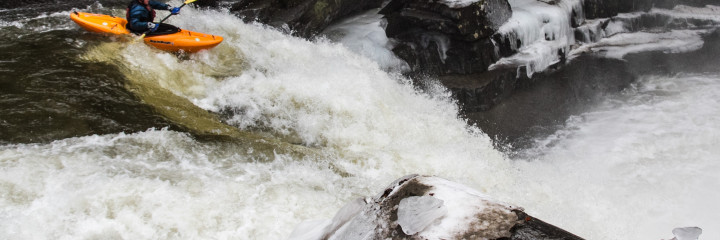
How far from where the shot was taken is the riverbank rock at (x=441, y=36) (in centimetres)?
767

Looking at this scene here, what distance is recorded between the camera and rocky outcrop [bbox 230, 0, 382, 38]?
750 cm

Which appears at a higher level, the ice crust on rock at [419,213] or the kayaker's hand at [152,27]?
the kayaker's hand at [152,27]

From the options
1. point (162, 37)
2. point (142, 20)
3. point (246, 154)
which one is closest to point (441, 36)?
point (162, 37)

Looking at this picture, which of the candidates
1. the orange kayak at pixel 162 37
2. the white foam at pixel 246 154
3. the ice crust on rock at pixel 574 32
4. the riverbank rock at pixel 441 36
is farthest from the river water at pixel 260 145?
the ice crust on rock at pixel 574 32

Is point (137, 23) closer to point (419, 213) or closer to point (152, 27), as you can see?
point (152, 27)

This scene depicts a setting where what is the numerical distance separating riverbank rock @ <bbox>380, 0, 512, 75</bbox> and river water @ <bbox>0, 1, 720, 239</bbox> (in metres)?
0.51

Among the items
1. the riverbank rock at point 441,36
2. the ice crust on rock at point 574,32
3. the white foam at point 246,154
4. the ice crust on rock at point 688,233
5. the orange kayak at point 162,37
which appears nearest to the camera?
the ice crust on rock at point 688,233

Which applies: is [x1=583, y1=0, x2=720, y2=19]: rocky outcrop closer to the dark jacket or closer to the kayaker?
the kayaker

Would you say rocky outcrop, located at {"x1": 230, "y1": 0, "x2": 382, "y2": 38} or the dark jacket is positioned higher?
the dark jacket

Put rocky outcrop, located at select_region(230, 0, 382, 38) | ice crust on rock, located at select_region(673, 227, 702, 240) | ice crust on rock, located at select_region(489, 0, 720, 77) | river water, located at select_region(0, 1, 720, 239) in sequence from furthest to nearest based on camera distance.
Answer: ice crust on rock, located at select_region(489, 0, 720, 77)
rocky outcrop, located at select_region(230, 0, 382, 38)
river water, located at select_region(0, 1, 720, 239)
ice crust on rock, located at select_region(673, 227, 702, 240)

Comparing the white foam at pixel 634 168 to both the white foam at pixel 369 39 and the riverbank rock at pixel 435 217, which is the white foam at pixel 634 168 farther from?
the riverbank rock at pixel 435 217

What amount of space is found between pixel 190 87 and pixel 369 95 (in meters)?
2.25

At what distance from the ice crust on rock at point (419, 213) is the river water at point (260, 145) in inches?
64.8

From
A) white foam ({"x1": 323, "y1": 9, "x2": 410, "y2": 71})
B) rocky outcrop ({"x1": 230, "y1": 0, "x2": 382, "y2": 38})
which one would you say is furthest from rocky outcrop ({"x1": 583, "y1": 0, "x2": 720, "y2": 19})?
rocky outcrop ({"x1": 230, "y1": 0, "x2": 382, "y2": 38})
